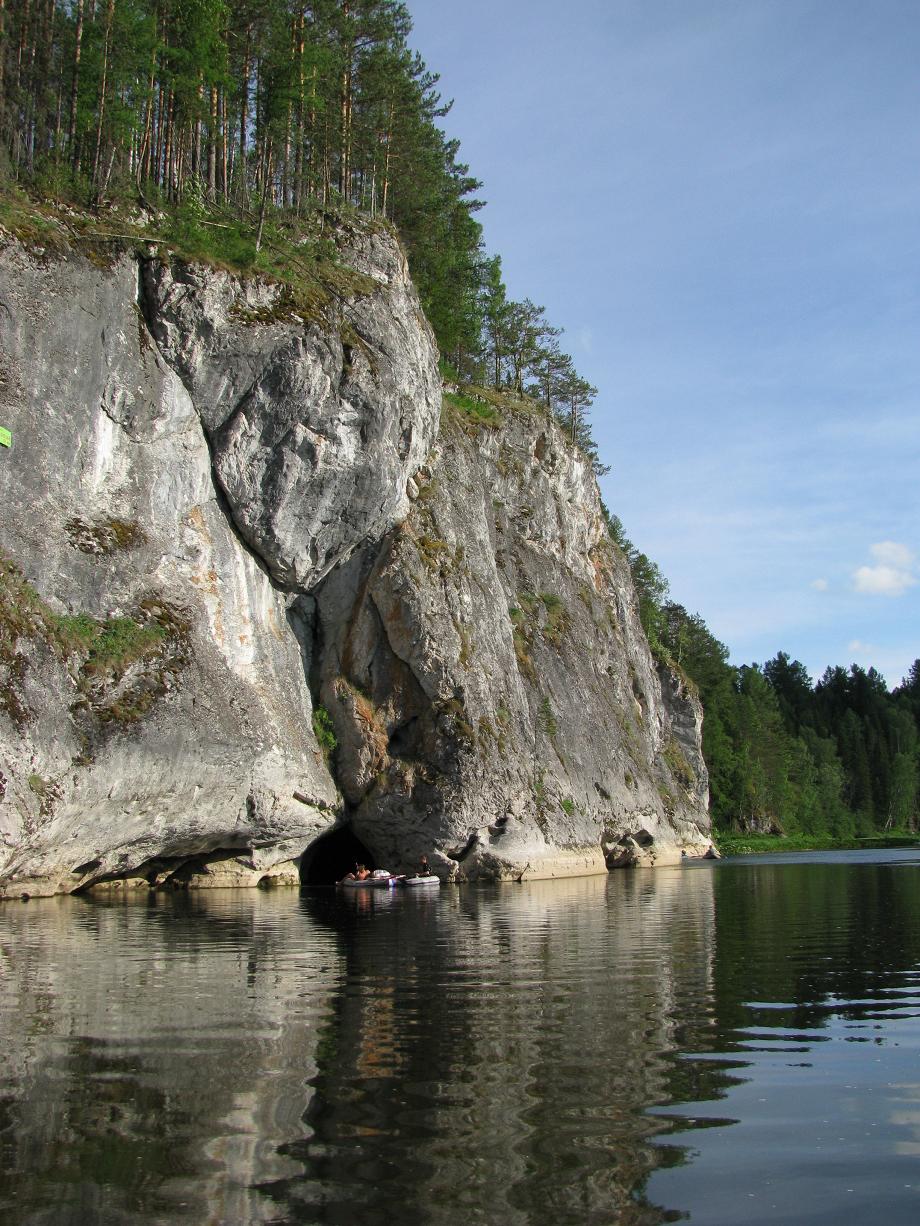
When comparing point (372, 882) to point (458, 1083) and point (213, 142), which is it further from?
point (213, 142)

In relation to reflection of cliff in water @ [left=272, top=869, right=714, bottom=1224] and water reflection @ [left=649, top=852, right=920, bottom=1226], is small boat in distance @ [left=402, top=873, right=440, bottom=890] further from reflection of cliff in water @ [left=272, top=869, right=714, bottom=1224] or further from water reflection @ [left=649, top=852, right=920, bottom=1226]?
water reflection @ [left=649, top=852, right=920, bottom=1226]

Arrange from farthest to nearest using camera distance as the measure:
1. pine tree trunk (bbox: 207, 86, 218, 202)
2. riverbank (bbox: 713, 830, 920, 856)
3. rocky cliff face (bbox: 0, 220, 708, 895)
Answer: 1. riverbank (bbox: 713, 830, 920, 856)
2. pine tree trunk (bbox: 207, 86, 218, 202)
3. rocky cliff face (bbox: 0, 220, 708, 895)

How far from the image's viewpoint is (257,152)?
43.6 metres

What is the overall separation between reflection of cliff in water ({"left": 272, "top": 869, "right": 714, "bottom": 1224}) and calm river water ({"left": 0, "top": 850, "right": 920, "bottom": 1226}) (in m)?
0.03

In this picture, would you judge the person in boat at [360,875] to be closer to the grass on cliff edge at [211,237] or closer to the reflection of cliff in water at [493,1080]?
the reflection of cliff in water at [493,1080]

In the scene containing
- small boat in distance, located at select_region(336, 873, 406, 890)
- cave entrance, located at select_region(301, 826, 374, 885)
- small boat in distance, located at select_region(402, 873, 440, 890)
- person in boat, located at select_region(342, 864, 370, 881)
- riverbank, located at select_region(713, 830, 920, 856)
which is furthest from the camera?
riverbank, located at select_region(713, 830, 920, 856)

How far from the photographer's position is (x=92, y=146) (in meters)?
34.7

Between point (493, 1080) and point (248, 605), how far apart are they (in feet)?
83.2

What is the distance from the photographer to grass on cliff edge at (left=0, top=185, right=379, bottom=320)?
1120 inches

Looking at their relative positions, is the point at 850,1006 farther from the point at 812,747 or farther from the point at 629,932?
the point at 812,747

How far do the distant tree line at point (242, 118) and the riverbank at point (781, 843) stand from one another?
46.3 metres

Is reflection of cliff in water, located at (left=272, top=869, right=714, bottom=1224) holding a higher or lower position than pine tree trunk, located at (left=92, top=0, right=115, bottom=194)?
lower

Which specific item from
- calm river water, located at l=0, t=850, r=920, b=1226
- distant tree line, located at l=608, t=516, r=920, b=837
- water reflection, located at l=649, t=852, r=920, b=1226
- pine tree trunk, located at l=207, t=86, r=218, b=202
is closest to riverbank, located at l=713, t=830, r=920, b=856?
distant tree line, located at l=608, t=516, r=920, b=837

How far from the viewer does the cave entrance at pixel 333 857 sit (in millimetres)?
40434
